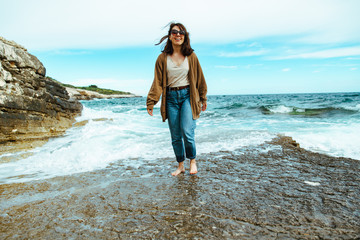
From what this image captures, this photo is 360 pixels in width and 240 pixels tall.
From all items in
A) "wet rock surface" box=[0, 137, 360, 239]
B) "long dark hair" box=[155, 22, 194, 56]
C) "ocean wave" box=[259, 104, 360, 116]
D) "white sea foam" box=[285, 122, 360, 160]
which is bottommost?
"ocean wave" box=[259, 104, 360, 116]

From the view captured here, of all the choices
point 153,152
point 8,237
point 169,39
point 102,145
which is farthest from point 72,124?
point 8,237

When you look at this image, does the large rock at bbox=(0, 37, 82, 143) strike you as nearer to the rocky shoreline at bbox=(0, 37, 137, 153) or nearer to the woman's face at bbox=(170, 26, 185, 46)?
the rocky shoreline at bbox=(0, 37, 137, 153)

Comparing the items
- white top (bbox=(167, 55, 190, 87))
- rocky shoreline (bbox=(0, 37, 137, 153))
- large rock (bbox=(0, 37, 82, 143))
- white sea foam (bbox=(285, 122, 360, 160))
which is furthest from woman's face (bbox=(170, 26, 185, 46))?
large rock (bbox=(0, 37, 82, 143))

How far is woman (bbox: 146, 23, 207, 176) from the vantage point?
3.58 metres

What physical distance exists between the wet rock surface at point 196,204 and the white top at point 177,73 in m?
1.42

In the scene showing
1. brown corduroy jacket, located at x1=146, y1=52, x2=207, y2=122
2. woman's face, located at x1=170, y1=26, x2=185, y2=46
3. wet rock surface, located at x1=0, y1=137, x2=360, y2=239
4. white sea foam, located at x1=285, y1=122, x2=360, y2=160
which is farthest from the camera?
white sea foam, located at x1=285, y1=122, x2=360, y2=160

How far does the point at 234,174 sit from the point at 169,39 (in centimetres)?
227

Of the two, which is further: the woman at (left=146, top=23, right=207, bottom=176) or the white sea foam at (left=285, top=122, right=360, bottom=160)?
the white sea foam at (left=285, top=122, right=360, bottom=160)

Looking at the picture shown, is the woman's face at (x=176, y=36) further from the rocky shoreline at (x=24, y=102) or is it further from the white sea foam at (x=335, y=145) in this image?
the rocky shoreline at (x=24, y=102)

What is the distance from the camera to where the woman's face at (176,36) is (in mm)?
3502

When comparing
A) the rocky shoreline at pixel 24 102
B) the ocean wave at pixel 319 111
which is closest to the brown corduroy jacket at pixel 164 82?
the rocky shoreline at pixel 24 102

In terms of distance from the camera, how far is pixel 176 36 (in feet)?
11.6

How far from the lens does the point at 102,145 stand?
6.79m

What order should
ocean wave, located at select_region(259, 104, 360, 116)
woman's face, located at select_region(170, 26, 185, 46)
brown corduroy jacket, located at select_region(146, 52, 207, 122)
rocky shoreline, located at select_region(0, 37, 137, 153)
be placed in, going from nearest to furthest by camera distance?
woman's face, located at select_region(170, 26, 185, 46)
brown corduroy jacket, located at select_region(146, 52, 207, 122)
rocky shoreline, located at select_region(0, 37, 137, 153)
ocean wave, located at select_region(259, 104, 360, 116)
